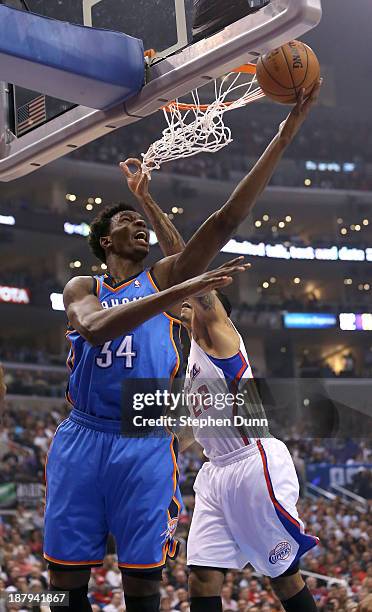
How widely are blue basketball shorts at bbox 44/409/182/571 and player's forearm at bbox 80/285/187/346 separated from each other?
383 millimetres

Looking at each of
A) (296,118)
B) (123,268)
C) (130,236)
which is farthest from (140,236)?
(296,118)

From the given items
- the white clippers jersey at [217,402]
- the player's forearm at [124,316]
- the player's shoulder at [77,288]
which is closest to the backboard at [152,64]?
the player's shoulder at [77,288]

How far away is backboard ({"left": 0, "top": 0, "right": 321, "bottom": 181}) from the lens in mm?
3139

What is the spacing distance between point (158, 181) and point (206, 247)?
19530 mm

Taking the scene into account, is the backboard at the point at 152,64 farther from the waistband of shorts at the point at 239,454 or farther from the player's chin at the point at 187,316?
the waistband of shorts at the point at 239,454

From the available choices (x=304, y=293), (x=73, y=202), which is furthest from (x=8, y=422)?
(x=304, y=293)

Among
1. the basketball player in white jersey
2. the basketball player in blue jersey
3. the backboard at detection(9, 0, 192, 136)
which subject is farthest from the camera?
the basketball player in white jersey

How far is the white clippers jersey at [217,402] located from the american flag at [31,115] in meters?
1.33

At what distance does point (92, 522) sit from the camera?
10.5 ft

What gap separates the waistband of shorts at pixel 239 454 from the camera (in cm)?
407

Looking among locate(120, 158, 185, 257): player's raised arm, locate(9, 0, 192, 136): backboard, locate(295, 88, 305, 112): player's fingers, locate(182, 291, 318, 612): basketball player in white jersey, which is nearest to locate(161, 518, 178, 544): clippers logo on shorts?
locate(182, 291, 318, 612): basketball player in white jersey

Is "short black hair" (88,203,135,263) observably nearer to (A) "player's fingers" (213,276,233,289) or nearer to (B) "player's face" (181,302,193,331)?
(B) "player's face" (181,302,193,331)

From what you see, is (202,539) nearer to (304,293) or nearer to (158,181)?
(158,181)

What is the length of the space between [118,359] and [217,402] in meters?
0.94
